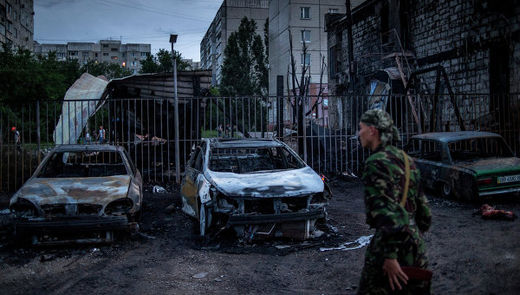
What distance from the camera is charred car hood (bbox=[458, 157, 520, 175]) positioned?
7852 millimetres

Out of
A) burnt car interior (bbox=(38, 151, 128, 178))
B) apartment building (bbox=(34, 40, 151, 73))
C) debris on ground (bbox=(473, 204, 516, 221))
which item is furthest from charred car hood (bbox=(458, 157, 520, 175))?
apartment building (bbox=(34, 40, 151, 73))

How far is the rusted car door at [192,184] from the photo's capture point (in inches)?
264

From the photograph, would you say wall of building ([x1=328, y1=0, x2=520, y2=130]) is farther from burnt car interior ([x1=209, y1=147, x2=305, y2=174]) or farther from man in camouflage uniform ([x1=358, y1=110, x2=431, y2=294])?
man in camouflage uniform ([x1=358, y1=110, x2=431, y2=294])

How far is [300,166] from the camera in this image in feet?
23.1

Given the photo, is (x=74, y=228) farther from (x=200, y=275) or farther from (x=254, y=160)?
(x=254, y=160)

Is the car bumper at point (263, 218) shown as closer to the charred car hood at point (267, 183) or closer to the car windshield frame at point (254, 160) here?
the charred car hood at point (267, 183)

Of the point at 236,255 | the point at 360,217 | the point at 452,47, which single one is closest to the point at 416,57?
the point at 452,47

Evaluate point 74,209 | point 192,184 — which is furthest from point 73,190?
point 192,184

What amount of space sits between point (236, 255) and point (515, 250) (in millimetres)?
3504

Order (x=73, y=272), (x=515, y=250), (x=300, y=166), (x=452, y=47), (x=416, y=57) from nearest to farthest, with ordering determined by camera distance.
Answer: (x=73, y=272), (x=515, y=250), (x=300, y=166), (x=452, y=47), (x=416, y=57)

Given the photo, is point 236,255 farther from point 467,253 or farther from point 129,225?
point 467,253

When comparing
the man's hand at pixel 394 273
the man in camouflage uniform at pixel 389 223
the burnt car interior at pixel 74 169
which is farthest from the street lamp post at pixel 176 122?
the man's hand at pixel 394 273

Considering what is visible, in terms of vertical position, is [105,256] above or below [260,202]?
below

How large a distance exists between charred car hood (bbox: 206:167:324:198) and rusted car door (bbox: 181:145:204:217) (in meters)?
0.52
